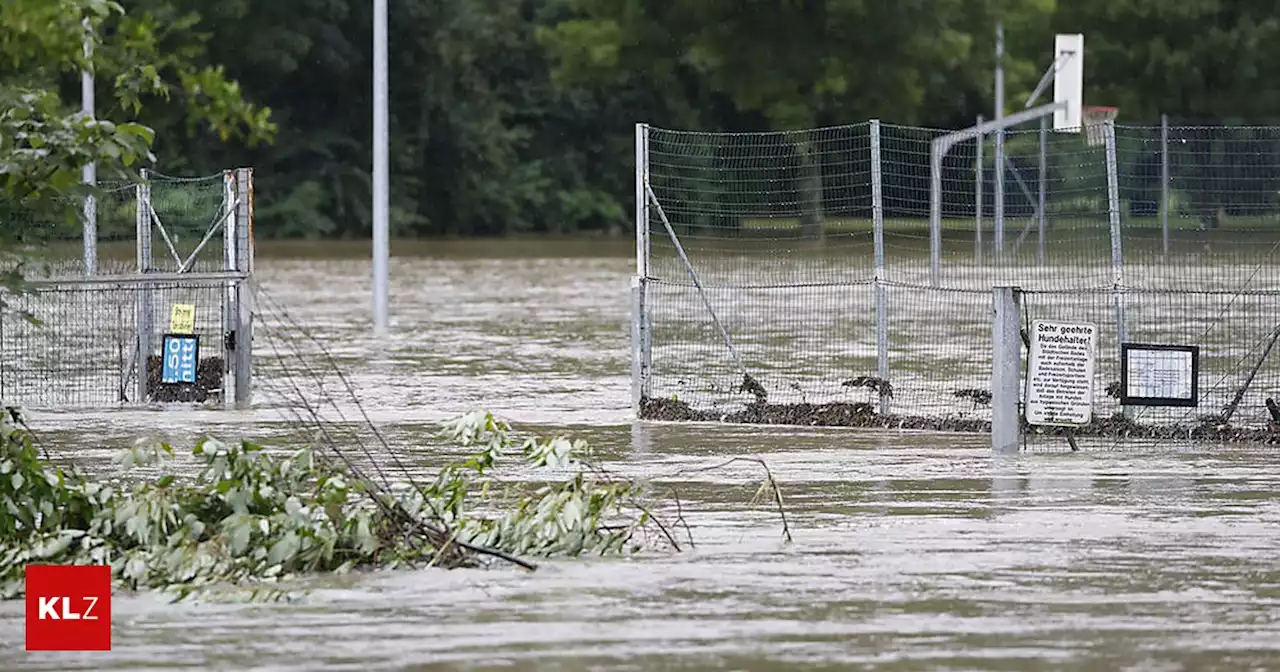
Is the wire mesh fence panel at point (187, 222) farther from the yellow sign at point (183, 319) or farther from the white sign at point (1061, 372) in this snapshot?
the white sign at point (1061, 372)

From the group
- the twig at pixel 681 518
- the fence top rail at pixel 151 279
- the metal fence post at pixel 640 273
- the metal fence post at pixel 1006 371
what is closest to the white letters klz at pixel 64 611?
the twig at pixel 681 518

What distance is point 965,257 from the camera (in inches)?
1113

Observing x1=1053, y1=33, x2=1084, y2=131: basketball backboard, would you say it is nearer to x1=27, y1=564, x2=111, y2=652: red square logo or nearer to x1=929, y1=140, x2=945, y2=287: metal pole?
x1=929, y1=140, x2=945, y2=287: metal pole

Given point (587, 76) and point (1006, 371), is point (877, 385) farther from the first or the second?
point (587, 76)

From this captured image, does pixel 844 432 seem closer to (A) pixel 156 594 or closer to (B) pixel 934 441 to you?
(B) pixel 934 441

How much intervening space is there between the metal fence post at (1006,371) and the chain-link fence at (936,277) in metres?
1.14

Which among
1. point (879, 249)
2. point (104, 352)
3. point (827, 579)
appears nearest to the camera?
point (827, 579)

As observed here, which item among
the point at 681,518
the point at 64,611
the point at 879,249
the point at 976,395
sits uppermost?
the point at 879,249

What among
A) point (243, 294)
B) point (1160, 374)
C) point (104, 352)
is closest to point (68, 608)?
point (1160, 374)

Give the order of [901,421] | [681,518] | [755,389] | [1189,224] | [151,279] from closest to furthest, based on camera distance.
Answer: [681,518]
[901,421]
[755,389]
[151,279]
[1189,224]

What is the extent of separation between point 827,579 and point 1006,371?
5.26 meters

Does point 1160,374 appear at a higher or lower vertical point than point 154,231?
lower

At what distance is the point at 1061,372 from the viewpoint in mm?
15508

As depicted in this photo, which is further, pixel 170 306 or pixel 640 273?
pixel 170 306
